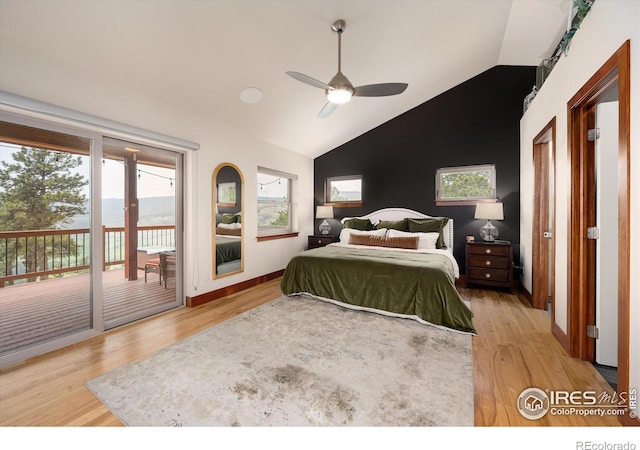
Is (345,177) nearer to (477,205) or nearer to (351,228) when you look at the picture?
(351,228)

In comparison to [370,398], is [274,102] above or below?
above

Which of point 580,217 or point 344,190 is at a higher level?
point 344,190

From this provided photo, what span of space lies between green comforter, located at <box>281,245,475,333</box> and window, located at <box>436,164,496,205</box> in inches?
61.9

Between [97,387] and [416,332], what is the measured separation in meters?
2.51

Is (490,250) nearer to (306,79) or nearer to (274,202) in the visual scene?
(306,79)

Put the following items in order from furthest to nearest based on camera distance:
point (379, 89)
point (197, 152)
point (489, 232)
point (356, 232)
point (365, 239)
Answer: point (356, 232) → point (365, 239) → point (489, 232) → point (197, 152) → point (379, 89)

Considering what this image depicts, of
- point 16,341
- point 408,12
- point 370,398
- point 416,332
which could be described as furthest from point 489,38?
point 16,341

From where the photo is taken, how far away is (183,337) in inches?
98.4

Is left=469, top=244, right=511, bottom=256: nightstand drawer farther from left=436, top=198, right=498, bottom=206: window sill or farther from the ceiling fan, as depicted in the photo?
the ceiling fan

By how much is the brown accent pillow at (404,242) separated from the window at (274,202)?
2099mm

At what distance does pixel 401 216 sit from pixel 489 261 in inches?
60.9

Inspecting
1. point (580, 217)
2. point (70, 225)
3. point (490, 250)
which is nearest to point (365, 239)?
point (490, 250)

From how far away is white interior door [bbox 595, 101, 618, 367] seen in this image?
1.96 metres

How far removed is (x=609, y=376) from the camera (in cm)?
186
